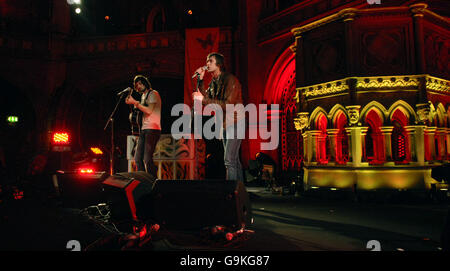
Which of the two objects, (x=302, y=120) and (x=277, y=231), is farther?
(x=302, y=120)

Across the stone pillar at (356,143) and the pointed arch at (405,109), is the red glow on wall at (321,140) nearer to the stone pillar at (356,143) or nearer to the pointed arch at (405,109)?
the stone pillar at (356,143)

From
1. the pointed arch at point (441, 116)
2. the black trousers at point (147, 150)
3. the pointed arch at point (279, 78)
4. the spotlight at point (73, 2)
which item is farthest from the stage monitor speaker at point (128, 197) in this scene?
the spotlight at point (73, 2)

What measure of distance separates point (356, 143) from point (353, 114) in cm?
61

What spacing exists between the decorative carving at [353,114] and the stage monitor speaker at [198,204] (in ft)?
14.9

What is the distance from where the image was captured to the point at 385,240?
2.88 m

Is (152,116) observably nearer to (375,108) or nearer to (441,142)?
(375,108)

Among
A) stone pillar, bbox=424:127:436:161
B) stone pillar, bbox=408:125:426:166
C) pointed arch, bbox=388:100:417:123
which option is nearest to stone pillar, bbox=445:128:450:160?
stone pillar, bbox=424:127:436:161

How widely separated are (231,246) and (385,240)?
150cm

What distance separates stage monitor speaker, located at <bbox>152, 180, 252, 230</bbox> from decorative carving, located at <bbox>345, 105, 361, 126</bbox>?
454 cm

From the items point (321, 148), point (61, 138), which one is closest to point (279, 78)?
point (321, 148)

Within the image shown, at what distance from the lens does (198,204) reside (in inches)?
102

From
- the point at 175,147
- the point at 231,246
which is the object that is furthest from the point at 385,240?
the point at 175,147

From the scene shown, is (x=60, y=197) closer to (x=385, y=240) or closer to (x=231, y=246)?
(x=231, y=246)

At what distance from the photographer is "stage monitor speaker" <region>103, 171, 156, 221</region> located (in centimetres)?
279
